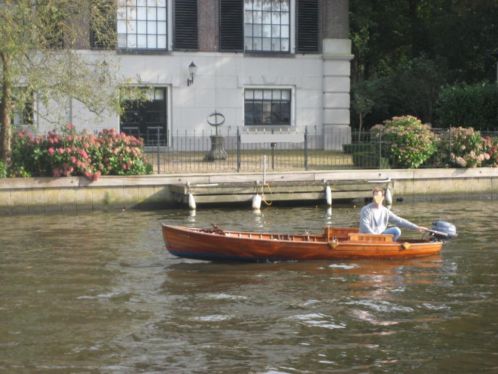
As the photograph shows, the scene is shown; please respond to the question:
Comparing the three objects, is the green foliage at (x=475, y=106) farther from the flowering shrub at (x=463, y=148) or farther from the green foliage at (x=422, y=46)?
the flowering shrub at (x=463, y=148)

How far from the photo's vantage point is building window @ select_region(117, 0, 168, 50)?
3484 centimetres

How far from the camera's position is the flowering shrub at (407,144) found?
29.3 m

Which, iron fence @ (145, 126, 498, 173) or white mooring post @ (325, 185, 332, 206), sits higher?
iron fence @ (145, 126, 498, 173)

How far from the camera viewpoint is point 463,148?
29.6 m

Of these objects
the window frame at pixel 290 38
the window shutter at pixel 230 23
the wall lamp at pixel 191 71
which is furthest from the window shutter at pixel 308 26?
the wall lamp at pixel 191 71

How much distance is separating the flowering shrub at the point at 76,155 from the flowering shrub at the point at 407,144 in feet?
26.2

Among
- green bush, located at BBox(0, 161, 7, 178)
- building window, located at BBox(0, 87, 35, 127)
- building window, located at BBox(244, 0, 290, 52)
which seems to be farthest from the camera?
building window, located at BBox(244, 0, 290, 52)

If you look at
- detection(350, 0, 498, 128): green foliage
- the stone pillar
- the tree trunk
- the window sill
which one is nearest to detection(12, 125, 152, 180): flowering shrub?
the tree trunk

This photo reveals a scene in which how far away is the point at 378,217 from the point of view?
18.6 metres

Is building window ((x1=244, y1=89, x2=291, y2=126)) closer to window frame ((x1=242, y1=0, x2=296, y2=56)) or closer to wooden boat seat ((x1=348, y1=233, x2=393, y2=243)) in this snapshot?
window frame ((x1=242, y1=0, x2=296, y2=56))

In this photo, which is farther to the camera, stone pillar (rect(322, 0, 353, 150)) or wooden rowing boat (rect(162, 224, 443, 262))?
stone pillar (rect(322, 0, 353, 150))

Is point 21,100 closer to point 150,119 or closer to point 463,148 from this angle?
point 150,119

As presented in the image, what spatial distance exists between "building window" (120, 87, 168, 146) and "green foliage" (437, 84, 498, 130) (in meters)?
11.0

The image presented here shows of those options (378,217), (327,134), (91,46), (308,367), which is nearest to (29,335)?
(308,367)
